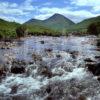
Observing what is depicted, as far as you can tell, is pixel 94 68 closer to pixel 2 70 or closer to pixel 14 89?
pixel 14 89

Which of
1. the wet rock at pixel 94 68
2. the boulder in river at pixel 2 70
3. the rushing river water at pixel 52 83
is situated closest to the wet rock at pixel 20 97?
the rushing river water at pixel 52 83

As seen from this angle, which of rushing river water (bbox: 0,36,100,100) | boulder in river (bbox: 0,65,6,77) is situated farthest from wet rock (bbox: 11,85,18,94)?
boulder in river (bbox: 0,65,6,77)

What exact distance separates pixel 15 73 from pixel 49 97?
450 inches

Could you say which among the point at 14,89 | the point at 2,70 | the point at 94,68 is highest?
the point at 94,68

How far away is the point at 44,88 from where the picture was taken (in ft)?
98.4

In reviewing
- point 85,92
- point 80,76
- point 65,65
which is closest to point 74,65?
point 65,65

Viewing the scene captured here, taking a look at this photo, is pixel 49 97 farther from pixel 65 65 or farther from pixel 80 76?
pixel 65 65

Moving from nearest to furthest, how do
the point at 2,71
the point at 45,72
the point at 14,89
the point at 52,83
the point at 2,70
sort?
the point at 14,89, the point at 52,83, the point at 45,72, the point at 2,71, the point at 2,70

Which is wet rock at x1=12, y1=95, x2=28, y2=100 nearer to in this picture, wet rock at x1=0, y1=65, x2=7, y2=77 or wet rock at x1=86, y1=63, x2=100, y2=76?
wet rock at x1=0, y1=65, x2=7, y2=77

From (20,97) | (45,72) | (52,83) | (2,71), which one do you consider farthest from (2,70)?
(20,97)

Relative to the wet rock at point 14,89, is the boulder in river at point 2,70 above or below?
above

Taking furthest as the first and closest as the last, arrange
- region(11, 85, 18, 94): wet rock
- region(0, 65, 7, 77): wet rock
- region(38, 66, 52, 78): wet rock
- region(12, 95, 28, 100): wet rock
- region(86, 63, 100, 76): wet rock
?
region(0, 65, 7, 77): wet rock < region(38, 66, 52, 78): wet rock < region(86, 63, 100, 76): wet rock < region(11, 85, 18, 94): wet rock < region(12, 95, 28, 100): wet rock

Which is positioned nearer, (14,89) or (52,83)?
(14,89)

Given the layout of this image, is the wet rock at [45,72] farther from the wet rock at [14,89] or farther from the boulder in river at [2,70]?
the wet rock at [14,89]
